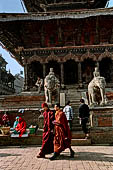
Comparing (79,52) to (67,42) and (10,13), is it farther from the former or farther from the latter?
(10,13)

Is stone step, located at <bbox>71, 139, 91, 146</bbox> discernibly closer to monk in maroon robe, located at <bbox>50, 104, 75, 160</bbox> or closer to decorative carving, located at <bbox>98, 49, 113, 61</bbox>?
monk in maroon robe, located at <bbox>50, 104, 75, 160</bbox>

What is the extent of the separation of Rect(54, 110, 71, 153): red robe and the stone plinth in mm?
2953

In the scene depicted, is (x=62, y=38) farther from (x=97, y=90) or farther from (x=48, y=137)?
(x=48, y=137)

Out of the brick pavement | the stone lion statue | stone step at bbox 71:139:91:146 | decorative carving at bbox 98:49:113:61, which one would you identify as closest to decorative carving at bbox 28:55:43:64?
decorative carving at bbox 98:49:113:61

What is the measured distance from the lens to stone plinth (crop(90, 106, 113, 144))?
30.5 feet

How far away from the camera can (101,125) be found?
9.68 metres

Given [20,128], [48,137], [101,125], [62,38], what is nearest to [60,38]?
[62,38]

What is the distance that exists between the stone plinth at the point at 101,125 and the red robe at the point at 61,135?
116 inches

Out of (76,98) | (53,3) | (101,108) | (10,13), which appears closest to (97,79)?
(101,108)

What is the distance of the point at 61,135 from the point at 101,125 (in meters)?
3.64

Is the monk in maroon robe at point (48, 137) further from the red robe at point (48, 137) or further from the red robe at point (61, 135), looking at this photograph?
the red robe at point (61, 135)

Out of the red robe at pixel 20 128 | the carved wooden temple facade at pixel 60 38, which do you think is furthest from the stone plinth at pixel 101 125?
the carved wooden temple facade at pixel 60 38

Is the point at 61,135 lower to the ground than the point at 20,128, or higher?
lower

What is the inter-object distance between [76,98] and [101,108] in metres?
6.65
